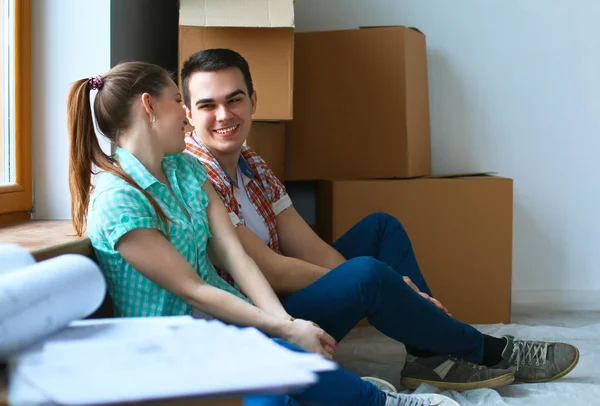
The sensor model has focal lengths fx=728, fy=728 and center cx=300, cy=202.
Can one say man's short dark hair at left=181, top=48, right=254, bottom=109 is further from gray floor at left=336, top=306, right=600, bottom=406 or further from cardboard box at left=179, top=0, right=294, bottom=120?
gray floor at left=336, top=306, right=600, bottom=406

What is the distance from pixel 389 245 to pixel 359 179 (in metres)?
0.57

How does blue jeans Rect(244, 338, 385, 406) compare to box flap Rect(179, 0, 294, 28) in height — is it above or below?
below

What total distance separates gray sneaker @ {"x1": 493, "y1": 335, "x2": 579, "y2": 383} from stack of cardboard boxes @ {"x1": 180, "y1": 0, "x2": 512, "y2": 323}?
23.6 inches

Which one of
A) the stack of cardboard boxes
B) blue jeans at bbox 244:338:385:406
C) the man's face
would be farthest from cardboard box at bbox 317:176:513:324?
blue jeans at bbox 244:338:385:406

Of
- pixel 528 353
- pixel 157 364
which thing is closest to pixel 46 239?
pixel 157 364

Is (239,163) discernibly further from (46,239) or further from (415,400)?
(415,400)

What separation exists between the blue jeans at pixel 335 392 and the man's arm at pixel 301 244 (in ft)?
1.93

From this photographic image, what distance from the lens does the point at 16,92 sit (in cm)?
152

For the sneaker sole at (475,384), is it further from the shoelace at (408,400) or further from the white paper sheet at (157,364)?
the white paper sheet at (157,364)

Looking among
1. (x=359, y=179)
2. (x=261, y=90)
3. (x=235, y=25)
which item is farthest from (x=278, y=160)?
(x=235, y=25)

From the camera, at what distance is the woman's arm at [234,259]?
→ 128 cm

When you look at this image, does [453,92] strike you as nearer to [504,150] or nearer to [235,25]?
[504,150]

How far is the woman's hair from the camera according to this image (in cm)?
131

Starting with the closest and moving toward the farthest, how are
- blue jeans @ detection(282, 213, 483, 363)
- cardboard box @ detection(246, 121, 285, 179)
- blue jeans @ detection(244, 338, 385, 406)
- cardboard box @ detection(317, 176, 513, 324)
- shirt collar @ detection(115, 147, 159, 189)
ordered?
blue jeans @ detection(244, 338, 385, 406) < shirt collar @ detection(115, 147, 159, 189) < blue jeans @ detection(282, 213, 483, 363) < cardboard box @ detection(246, 121, 285, 179) < cardboard box @ detection(317, 176, 513, 324)
